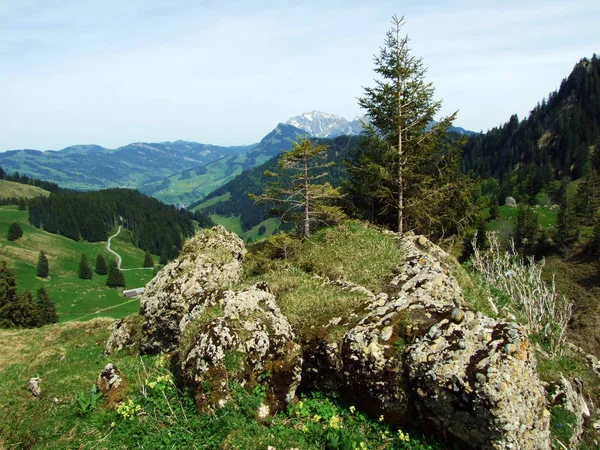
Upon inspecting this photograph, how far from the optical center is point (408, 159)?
2409 cm

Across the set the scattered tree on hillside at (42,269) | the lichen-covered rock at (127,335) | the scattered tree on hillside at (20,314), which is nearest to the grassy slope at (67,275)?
the scattered tree on hillside at (42,269)

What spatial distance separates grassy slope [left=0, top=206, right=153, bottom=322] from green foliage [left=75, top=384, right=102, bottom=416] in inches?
4042

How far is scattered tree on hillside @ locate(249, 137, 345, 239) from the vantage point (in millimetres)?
19984

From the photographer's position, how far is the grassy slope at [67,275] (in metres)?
120

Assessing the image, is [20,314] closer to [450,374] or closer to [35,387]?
[35,387]

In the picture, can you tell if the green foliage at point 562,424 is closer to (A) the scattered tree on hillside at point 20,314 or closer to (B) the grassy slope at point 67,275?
(A) the scattered tree on hillside at point 20,314

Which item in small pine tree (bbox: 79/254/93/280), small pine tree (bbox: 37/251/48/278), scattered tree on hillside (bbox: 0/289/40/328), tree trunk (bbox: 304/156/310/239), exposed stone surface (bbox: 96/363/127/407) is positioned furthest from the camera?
small pine tree (bbox: 79/254/93/280)

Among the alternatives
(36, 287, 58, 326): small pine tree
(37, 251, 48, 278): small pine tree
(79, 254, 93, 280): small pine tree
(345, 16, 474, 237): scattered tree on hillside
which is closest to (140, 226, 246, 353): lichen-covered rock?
(345, 16, 474, 237): scattered tree on hillside

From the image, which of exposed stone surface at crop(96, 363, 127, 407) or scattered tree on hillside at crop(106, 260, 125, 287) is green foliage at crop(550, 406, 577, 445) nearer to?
exposed stone surface at crop(96, 363, 127, 407)

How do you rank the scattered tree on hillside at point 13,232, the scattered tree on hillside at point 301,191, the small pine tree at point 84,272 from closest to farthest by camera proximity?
the scattered tree on hillside at point 301,191, the small pine tree at point 84,272, the scattered tree on hillside at point 13,232

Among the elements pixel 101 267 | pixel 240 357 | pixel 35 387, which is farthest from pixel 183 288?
pixel 101 267

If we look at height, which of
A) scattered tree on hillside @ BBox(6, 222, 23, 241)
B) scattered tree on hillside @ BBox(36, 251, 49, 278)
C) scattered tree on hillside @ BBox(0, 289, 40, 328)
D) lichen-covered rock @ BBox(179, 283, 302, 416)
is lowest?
scattered tree on hillside @ BBox(36, 251, 49, 278)

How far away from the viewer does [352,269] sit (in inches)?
664

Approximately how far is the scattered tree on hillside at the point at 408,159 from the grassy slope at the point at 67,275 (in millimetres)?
99105
